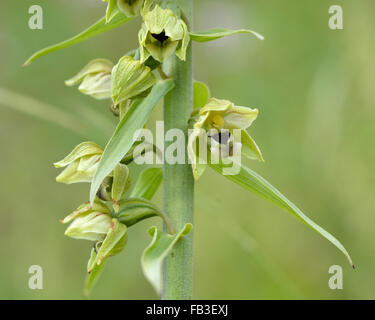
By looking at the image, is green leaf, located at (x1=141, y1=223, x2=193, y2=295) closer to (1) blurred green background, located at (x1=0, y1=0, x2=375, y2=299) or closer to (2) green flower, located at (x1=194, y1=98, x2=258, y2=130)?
(2) green flower, located at (x1=194, y1=98, x2=258, y2=130)

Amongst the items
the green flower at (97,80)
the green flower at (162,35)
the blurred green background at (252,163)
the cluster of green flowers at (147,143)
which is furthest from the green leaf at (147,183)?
the blurred green background at (252,163)

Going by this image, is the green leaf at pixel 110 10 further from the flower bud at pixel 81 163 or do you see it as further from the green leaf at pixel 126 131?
the flower bud at pixel 81 163

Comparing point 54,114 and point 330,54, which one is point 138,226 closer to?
point 54,114

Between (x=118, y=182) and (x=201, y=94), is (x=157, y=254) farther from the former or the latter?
(x=201, y=94)

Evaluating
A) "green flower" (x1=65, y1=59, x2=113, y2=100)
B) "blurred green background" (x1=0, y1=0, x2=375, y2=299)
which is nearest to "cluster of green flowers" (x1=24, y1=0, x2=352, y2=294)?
"green flower" (x1=65, y1=59, x2=113, y2=100)

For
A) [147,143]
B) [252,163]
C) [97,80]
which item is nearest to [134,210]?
[147,143]

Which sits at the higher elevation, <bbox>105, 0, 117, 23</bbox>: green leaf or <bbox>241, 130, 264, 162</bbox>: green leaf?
<bbox>105, 0, 117, 23</bbox>: green leaf
